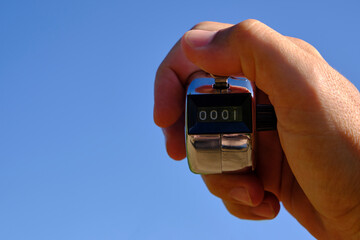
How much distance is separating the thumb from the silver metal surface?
0.17ft

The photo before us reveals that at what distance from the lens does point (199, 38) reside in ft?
3.96

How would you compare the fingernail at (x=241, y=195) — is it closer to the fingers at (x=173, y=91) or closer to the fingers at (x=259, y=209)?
the fingers at (x=259, y=209)

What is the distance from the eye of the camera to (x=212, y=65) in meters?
1.20

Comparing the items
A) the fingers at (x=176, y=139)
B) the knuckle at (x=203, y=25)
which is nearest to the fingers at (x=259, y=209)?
the fingers at (x=176, y=139)

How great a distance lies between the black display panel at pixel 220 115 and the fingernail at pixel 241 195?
35 centimetres

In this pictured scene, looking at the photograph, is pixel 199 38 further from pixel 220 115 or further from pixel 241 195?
pixel 241 195

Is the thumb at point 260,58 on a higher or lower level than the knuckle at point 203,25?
lower

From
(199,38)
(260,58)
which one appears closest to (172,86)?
(199,38)

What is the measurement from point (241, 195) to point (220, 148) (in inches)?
13.2

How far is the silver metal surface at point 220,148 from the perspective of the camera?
45.9 inches

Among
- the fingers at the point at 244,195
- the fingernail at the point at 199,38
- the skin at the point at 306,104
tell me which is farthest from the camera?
the fingers at the point at 244,195

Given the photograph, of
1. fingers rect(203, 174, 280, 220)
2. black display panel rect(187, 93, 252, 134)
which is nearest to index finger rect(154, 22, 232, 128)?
fingers rect(203, 174, 280, 220)

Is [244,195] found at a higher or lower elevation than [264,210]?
higher

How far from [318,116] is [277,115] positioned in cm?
13
